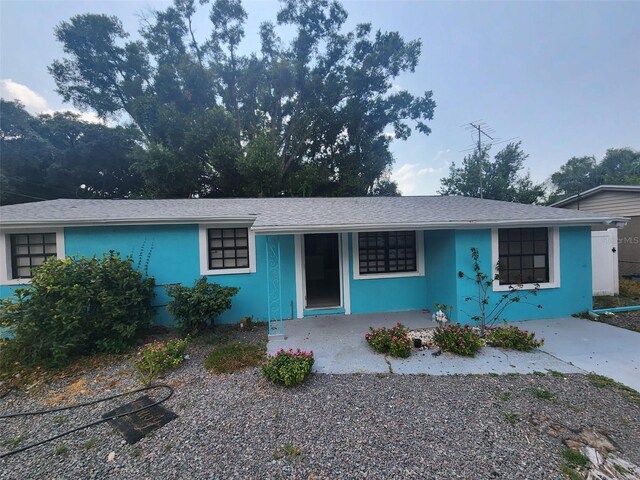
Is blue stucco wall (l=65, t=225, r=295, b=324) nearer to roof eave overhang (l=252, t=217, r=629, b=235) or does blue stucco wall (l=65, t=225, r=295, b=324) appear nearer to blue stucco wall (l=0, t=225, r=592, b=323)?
blue stucco wall (l=0, t=225, r=592, b=323)

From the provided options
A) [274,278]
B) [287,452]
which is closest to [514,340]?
[287,452]

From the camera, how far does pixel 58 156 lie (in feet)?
56.8

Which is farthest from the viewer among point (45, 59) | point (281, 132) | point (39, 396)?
point (281, 132)

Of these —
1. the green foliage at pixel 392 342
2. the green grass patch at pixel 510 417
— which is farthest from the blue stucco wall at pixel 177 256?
the green grass patch at pixel 510 417

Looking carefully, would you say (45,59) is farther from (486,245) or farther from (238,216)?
(486,245)

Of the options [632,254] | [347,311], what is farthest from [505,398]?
[632,254]

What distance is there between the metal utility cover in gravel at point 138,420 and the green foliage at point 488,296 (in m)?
5.90

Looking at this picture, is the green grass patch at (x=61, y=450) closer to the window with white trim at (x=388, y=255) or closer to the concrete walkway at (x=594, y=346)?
the window with white trim at (x=388, y=255)

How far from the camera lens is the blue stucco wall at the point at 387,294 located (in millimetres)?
6824

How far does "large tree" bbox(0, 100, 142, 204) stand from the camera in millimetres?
16312

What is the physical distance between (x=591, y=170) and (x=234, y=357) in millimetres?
44540

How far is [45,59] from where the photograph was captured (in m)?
15.8

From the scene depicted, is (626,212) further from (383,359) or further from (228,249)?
(228,249)

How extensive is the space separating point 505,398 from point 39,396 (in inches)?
265
